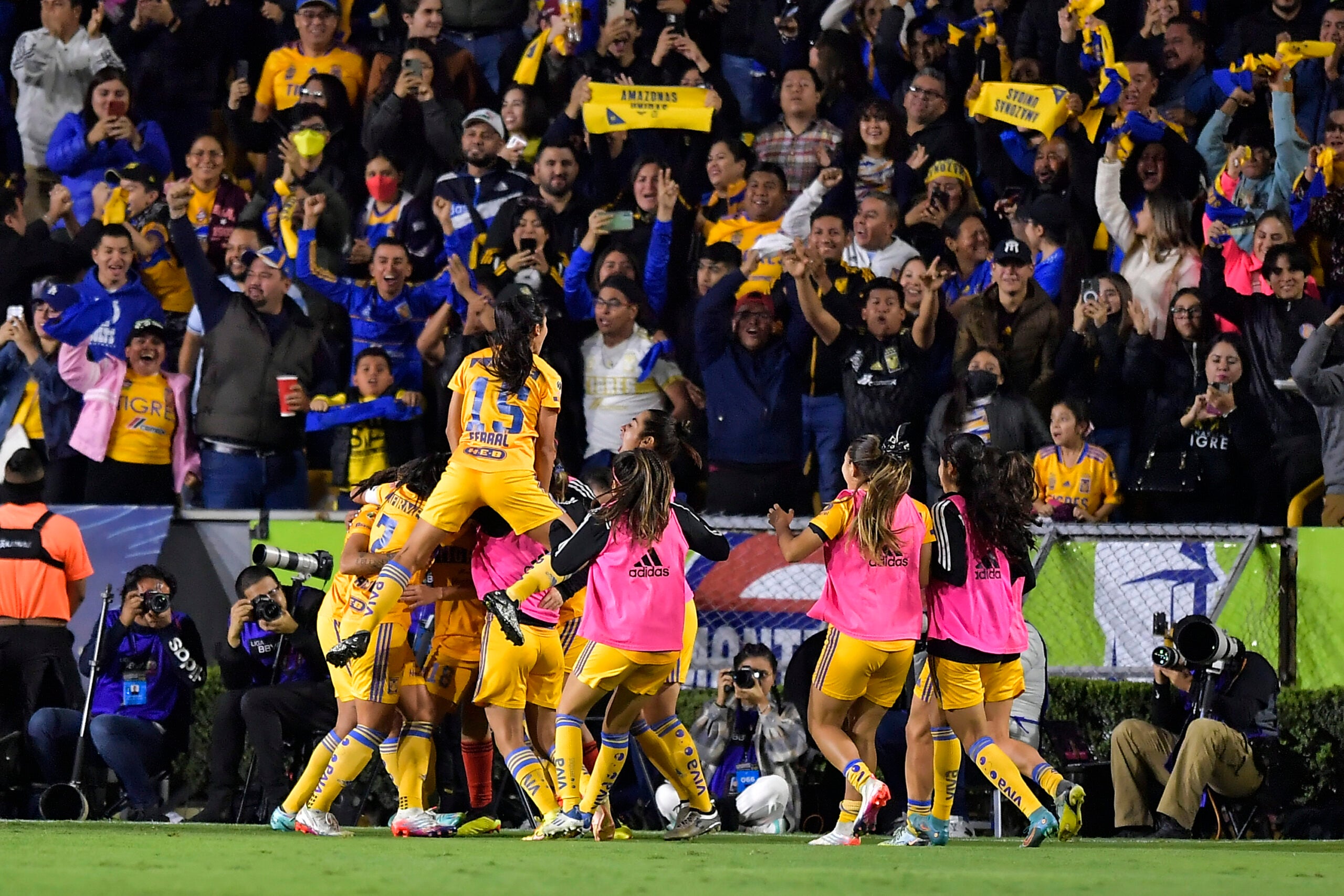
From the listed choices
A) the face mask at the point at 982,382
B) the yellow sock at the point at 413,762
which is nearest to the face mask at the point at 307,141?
the face mask at the point at 982,382

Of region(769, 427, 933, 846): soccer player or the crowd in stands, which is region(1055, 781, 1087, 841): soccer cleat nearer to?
region(769, 427, 933, 846): soccer player

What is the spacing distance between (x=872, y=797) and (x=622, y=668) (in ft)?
4.00

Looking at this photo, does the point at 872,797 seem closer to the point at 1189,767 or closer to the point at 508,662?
the point at 508,662

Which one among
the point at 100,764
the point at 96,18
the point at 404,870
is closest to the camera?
the point at 404,870

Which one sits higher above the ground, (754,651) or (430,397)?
(430,397)

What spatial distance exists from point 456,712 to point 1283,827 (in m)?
4.59

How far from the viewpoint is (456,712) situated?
32.6 ft

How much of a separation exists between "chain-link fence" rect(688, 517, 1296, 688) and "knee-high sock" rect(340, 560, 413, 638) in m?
3.08

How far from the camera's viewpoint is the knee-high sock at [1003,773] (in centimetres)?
762

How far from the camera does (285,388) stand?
12266 millimetres

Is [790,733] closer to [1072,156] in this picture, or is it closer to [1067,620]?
[1067,620]

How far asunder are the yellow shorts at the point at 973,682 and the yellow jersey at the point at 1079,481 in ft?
10.3

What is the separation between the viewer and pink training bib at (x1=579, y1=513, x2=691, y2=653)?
25.3ft

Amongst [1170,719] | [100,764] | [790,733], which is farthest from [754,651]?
[100,764]
